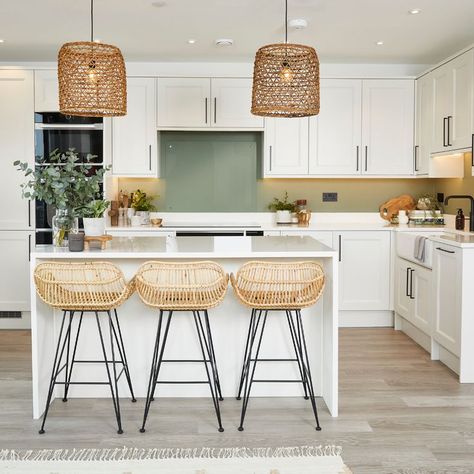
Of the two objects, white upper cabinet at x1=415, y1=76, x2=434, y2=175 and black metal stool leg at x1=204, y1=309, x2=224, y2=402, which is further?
white upper cabinet at x1=415, y1=76, x2=434, y2=175

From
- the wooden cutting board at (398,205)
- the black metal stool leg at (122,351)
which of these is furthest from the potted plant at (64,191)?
the wooden cutting board at (398,205)

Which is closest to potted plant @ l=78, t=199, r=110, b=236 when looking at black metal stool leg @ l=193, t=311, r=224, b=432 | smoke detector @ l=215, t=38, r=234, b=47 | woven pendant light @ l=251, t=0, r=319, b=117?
black metal stool leg @ l=193, t=311, r=224, b=432

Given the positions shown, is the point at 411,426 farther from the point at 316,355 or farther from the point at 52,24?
the point at 52,24

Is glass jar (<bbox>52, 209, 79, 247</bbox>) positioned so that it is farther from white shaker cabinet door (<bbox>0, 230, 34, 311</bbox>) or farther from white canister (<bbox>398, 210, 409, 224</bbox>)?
white canister (<bbox>398, 210, 409, 224</bbox>)

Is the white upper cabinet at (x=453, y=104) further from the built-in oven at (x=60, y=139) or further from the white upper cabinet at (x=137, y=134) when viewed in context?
the built-in oven at (x=60, y=139)

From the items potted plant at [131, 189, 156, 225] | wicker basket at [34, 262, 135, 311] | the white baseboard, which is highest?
potted plant at [131, 189, 156, 225]

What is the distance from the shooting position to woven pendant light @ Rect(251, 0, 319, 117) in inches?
135

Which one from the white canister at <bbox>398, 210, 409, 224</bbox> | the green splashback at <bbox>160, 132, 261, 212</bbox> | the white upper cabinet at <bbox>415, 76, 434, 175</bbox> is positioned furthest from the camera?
the green splashback at <bbox>160, 132, 261, 212</bbox>

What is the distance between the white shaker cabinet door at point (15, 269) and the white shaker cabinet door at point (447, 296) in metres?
3.55

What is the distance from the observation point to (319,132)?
5.94 meters

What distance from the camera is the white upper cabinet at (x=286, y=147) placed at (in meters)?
5.94

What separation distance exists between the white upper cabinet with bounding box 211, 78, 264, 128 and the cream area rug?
359 cm

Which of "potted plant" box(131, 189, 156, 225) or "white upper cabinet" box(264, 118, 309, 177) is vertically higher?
"white upper cabinet" box(264, 118, 309, 177)

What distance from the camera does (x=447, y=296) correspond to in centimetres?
430
